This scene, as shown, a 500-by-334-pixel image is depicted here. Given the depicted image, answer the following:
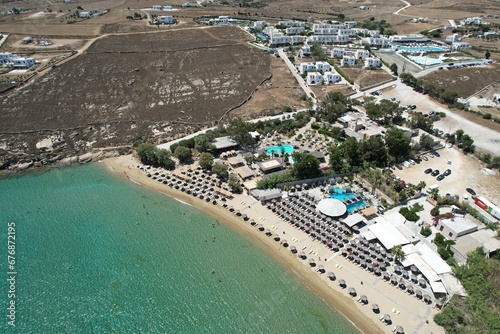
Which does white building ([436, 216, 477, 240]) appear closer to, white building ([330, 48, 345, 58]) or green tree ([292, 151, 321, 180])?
green tree ([292, 151, 321, 180])

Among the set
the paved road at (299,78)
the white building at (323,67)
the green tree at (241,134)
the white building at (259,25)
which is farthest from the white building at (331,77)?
the white building at (259,25)

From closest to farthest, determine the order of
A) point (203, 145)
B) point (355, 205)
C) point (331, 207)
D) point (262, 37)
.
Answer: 1. point (331, 207)
2. point (355, 205)
3. point (203, 145)
4. point (262, 37)

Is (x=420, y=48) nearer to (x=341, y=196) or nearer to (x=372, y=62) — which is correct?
(x=372, y=62)

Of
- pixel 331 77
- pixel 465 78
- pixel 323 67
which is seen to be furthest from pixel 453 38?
pixel 331 77

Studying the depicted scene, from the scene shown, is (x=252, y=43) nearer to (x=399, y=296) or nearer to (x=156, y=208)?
(x=156, y=208)

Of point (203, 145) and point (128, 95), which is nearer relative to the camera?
point (203, 145)

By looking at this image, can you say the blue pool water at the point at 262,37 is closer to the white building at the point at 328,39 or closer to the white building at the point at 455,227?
the white building at the point at 328,39
